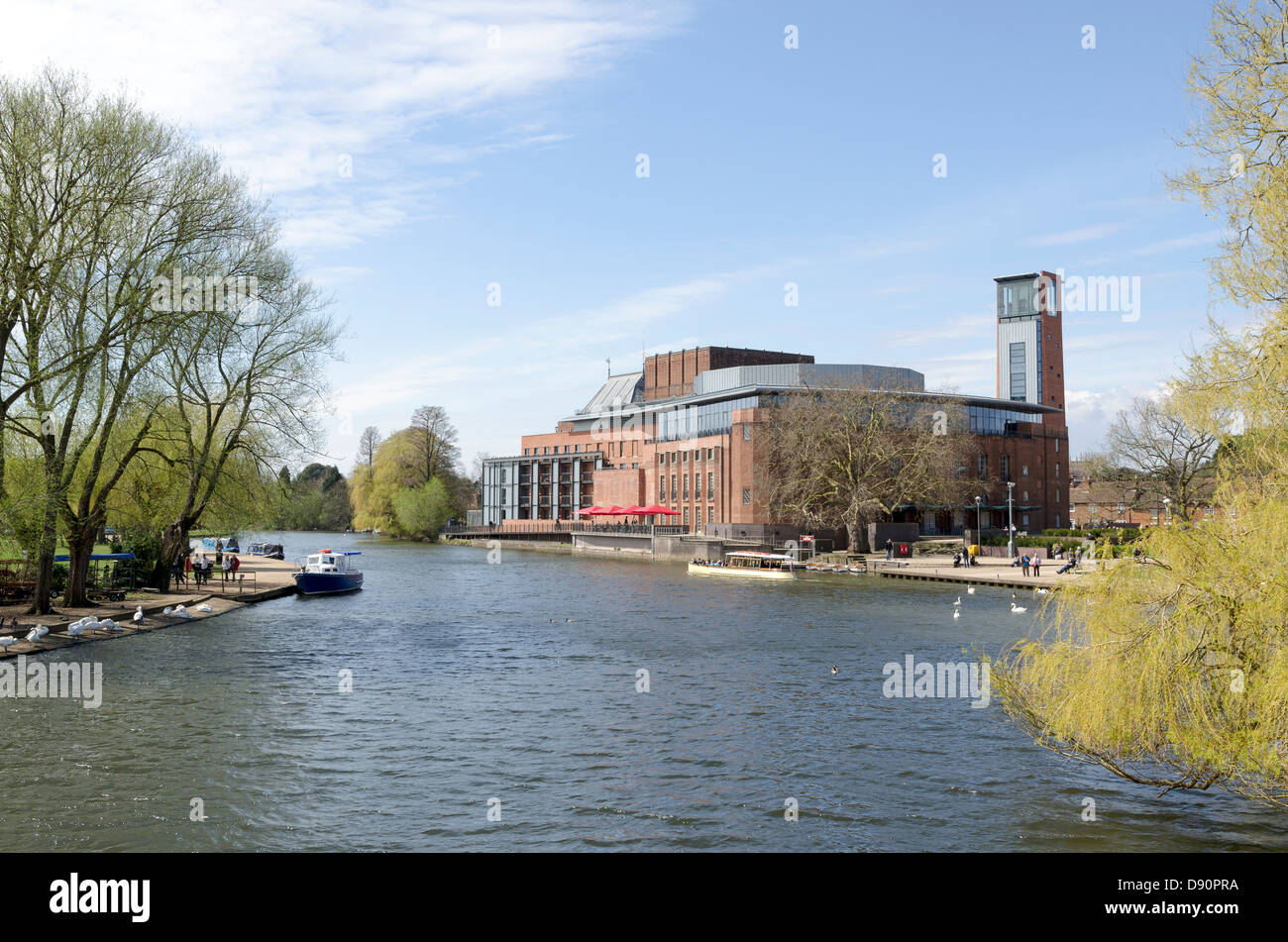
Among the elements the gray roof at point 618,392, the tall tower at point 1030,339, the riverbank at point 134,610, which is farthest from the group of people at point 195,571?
the tall tower at point 1030,339

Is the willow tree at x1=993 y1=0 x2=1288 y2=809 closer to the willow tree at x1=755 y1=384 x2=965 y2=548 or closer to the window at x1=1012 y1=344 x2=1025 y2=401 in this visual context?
the willow tree at x1=755 y1=384 x2=965 y2=548

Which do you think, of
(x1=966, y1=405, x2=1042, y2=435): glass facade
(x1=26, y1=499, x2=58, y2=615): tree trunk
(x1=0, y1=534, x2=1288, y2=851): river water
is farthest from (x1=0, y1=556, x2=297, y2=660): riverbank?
(x1=966, y1=405, x2=1042, y2=435): glass facade

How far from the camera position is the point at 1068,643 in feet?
45.5

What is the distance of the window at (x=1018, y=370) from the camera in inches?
5645

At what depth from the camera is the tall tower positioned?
142 m

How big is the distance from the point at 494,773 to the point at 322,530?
→ 582ft

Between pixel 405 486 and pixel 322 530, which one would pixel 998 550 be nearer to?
pixel 405 486

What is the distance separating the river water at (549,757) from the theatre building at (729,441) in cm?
6124

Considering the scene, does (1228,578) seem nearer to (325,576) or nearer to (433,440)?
(325,576)

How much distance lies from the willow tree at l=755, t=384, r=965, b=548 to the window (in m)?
66.0

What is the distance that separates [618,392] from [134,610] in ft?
386

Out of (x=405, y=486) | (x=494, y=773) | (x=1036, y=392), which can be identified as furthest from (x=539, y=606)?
(x=1036, y=392)
